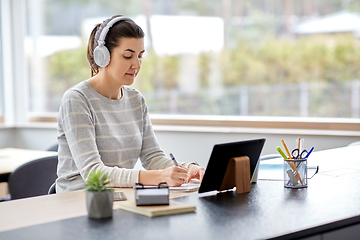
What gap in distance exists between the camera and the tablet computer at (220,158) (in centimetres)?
140

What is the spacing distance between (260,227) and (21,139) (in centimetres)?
416

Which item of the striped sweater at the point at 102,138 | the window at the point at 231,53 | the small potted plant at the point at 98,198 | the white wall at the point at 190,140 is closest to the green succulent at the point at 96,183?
the small potted plant at the point at 98,198

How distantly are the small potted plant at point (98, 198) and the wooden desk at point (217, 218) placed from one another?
1.0 inches

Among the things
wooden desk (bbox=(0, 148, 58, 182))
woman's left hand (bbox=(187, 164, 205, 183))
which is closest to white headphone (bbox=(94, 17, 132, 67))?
woman's left hand (bbox=(187, 164, 205, 183))

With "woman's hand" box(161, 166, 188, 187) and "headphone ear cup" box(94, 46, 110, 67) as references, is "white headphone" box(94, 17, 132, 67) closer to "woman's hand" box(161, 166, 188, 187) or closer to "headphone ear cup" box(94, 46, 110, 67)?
"headphone ear cup" box(94, 46, 110, 67)

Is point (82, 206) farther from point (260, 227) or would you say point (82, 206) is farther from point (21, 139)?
point (21, 139)

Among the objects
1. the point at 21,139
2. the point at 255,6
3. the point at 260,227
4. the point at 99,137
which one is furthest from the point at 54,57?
the point at 260,227

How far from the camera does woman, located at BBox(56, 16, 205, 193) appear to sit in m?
1.64

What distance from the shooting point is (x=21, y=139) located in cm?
479

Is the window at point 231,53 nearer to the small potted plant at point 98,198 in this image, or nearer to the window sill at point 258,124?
the window sill at point 258,124

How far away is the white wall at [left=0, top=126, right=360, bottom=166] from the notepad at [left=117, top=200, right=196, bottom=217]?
2.39 meters

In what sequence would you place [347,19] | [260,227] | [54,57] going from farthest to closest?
[54,57], [347,19], [260,227]

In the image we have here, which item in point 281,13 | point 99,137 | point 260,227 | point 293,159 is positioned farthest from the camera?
point 281,13

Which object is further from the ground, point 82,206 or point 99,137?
point 99,137
